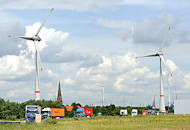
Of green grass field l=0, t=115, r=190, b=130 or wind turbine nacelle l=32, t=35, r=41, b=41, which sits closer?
green grass field l=0, t=115, r=190, b=130

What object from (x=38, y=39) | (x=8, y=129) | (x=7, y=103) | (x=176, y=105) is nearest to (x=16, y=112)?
(x=7, y=103)

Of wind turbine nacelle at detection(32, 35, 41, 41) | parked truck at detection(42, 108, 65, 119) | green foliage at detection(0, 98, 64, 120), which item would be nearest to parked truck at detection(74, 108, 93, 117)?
green foliage at detection(0, 98, 64, 120)

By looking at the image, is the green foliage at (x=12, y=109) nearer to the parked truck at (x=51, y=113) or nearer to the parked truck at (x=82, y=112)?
the parked truck at (x=51, y=113)

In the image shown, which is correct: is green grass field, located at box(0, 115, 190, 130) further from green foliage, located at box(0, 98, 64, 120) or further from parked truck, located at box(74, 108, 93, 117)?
parked truck, located at box(74, 108, 93, 117)

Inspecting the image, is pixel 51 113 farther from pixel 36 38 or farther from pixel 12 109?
pixel 36 38

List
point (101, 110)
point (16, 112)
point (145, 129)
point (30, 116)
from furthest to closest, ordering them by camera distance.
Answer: point (101, 110) → point (16, 112) → point (30, 116) → point (145, 129)

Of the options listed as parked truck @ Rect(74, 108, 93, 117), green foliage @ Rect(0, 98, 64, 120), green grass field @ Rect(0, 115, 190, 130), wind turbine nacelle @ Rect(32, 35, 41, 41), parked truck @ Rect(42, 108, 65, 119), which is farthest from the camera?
parked truck @ Rect(74, 108, 93, 117)

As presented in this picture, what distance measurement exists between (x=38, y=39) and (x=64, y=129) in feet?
264

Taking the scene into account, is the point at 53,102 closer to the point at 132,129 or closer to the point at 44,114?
the point at 44,114

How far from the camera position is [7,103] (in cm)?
13562

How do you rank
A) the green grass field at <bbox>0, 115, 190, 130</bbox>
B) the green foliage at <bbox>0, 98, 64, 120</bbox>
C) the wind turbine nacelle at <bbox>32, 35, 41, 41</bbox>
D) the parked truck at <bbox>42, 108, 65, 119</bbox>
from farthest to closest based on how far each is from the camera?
the wind turbine nacelle at <bbox>32, 35, 41, 41</bbox> → the green foliage at <bbox>0, 98, 64, 120</bbox> → the parked truck at <bbox>42, 108, 65, 119</bbox> → the green grass field at <bbox>0, 115, 190, 130</bbox>

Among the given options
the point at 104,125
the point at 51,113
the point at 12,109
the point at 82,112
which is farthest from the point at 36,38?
the point at 104,125

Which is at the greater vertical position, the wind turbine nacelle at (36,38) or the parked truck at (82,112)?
the wind turbine nacelle at (36,38)

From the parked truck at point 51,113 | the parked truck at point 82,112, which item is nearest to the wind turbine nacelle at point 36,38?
the parked truck at point 51,113
